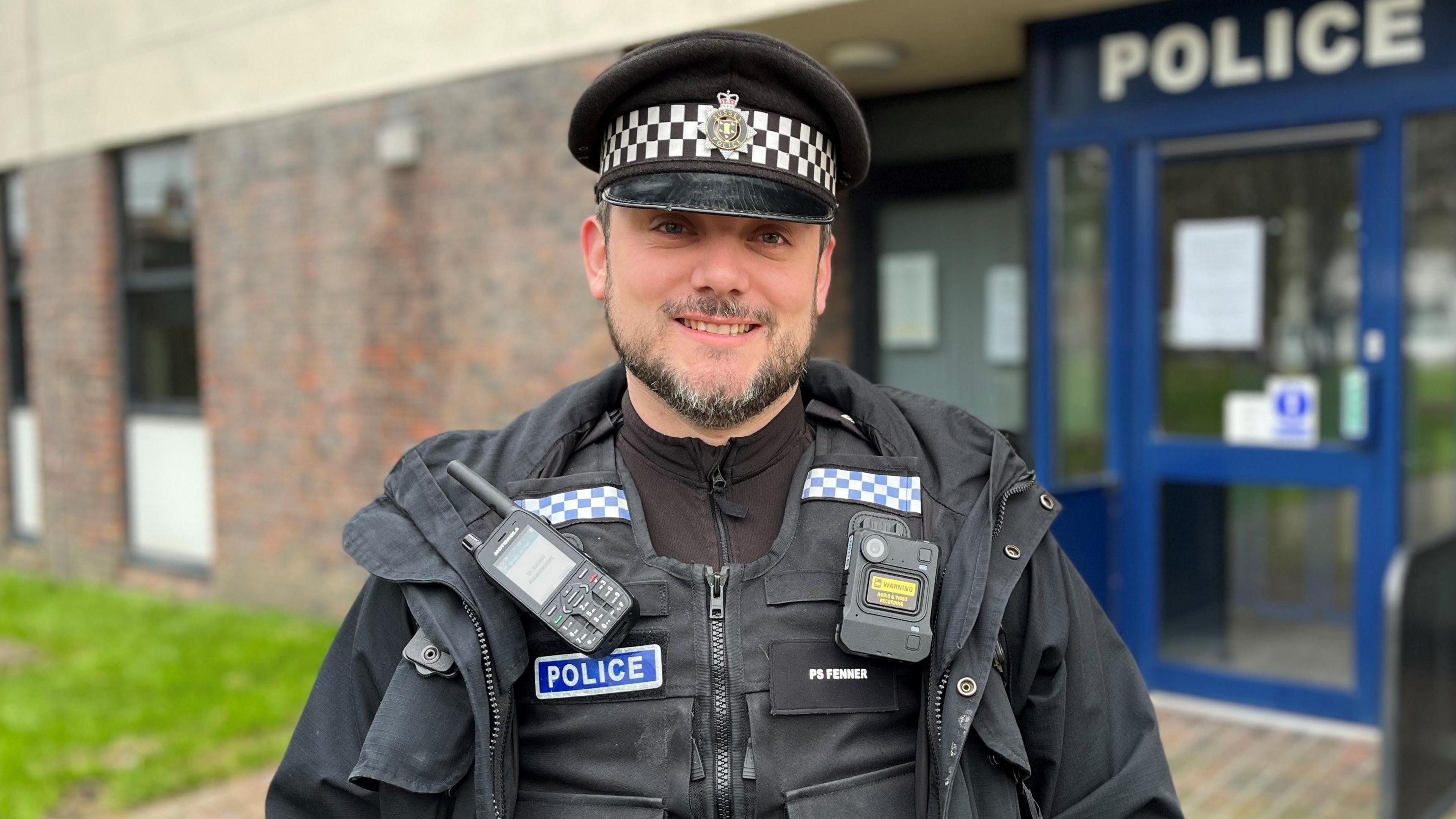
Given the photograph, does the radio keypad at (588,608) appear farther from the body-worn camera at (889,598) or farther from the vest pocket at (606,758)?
the body-worn camera at (889,598)

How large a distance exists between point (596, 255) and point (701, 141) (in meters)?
0.30

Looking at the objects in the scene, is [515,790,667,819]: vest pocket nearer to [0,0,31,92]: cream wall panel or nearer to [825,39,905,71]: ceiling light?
[825,39,905,71]: ceiling light

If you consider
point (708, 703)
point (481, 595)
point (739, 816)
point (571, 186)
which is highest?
point (571, 186)

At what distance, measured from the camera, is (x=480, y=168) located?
257 inches

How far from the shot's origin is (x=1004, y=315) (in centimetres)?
645

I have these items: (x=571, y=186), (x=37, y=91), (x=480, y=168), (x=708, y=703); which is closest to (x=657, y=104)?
(x=708, y=703)

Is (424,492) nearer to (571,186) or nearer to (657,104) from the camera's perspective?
(657,104)

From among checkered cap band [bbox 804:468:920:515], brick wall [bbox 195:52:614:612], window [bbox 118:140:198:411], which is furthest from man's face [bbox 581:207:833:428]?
→ window [bbox 118:140:198:411]

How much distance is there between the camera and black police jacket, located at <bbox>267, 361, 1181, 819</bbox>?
1624 millimetres

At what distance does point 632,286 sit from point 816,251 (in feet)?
0.96

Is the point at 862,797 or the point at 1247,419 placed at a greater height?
the point at 1247,419

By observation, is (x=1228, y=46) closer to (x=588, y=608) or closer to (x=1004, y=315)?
(x=1004, y=315)

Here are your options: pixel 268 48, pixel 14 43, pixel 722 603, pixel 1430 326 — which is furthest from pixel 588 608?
pixel 14 43

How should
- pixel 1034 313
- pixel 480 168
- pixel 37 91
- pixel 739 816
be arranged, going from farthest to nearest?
pixel 37 91, pixel 480 168, pixel 1034 313, pixel 739 816
